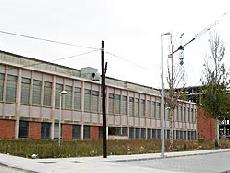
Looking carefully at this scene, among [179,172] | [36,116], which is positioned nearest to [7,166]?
[179,172]

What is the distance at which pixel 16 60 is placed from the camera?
52250 millimetres

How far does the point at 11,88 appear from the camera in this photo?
5050 centimetres

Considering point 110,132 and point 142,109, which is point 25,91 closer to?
point 110,132

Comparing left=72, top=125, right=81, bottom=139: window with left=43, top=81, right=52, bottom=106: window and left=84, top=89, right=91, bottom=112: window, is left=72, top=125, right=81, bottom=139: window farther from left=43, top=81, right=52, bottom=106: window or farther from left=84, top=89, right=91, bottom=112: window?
left=43, top=81, right=52, bottom=106: window

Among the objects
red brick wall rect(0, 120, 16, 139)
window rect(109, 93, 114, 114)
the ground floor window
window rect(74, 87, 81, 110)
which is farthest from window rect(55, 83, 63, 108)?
the ground floor window

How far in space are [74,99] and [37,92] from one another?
311 inches

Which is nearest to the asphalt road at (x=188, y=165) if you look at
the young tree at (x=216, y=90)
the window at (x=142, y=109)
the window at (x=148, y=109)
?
the young tree at (x=216, y=90)

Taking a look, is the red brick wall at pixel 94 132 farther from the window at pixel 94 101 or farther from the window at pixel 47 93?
the window at pixel 47 93

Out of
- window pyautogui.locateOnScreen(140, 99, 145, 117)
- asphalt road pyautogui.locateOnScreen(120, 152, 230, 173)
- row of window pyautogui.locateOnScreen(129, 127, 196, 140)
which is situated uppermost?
window pyautogui.locateOnScreen(140, 99, 145, 117)

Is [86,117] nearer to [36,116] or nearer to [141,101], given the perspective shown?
[36,116]

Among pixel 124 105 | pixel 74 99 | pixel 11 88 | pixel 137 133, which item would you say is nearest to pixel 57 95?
pixel 74 99

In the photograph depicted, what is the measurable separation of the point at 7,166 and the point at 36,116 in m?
35.3

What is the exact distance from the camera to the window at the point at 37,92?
53781 millimetres

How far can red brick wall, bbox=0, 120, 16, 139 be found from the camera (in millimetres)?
47875
